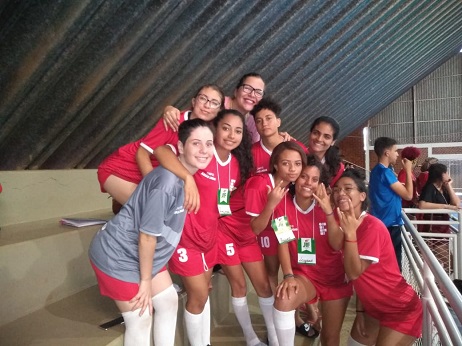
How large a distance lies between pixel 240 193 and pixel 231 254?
1.40ft

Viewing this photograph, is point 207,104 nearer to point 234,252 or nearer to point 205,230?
point 205,230

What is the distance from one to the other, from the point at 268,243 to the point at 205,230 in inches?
26.2

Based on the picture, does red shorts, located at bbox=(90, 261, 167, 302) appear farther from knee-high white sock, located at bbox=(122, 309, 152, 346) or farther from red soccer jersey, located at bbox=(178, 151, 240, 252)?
red soccer jersey, located at bbox=(178, 151, 240, 252)

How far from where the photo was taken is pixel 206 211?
2197 millimetres

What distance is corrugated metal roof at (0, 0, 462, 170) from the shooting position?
233 cm

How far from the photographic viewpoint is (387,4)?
16.4 ft

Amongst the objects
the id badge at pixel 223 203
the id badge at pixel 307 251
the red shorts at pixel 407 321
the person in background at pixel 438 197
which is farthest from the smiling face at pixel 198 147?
the person in background at pixel 438 197

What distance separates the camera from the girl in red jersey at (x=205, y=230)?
2.15m

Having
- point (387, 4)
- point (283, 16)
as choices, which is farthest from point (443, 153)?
point (283, 16)

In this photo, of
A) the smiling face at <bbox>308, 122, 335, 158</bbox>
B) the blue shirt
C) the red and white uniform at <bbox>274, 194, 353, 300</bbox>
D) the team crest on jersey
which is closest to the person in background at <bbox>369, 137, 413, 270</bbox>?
the blue shirt

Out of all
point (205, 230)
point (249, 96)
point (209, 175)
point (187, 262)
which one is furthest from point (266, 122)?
point (187, 262)

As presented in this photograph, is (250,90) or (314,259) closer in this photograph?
(314,259)

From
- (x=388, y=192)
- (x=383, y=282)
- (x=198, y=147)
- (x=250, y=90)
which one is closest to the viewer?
(x=198, y=147)

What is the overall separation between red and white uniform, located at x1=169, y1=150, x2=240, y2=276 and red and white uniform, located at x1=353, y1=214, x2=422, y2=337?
0.91m
